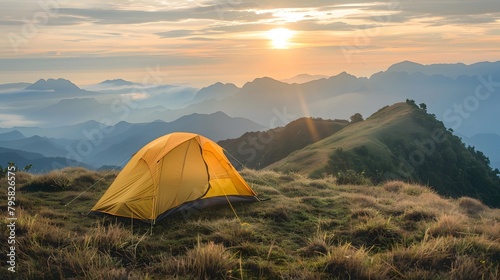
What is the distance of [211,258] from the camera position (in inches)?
285

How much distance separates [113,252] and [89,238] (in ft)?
1.86

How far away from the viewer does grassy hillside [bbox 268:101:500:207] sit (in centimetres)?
5945

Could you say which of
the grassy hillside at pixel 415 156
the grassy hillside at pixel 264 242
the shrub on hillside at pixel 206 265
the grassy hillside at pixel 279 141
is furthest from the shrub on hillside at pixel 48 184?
the grassy hillside at pixel 279 141

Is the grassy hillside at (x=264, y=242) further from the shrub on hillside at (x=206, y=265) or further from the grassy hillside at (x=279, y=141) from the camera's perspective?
the grassy hillside at (x=279, y=141)

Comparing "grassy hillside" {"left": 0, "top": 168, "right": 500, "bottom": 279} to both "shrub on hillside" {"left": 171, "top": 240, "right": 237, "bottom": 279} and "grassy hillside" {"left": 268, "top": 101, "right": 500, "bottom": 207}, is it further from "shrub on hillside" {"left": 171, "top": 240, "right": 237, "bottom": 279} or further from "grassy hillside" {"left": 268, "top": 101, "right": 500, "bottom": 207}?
"grassy hillside" {"left": 268, "top": 101, "right": 500, "bottom": 207}

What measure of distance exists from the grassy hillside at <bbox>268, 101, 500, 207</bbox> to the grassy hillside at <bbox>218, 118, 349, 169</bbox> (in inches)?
966

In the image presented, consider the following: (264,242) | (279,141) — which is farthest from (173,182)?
(279,141)

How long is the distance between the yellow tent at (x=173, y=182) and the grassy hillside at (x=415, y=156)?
1561 inches

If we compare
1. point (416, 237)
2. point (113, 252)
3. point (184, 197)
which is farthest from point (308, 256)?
point (184, 197)

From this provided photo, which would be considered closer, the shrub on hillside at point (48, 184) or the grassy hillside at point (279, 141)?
the shrub on hillside at point (48, 184)

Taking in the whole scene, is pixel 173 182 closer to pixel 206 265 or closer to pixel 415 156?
pixel 206 265

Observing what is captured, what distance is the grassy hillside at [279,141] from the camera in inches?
4739

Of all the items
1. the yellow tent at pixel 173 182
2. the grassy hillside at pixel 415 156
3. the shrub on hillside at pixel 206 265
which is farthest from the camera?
the grassy hillside at pixel 415 156

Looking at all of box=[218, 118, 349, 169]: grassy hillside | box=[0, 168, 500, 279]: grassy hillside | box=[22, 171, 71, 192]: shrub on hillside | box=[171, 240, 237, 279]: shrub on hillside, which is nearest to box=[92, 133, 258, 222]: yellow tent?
box=[0, 168, 500, 279]: grassy hillside
